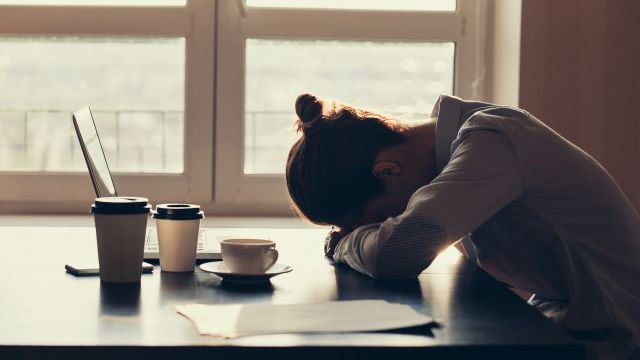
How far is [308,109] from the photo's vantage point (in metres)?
1.47

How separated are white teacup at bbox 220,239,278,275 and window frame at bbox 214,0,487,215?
1324 millimetres

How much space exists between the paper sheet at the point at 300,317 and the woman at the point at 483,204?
0.25 m

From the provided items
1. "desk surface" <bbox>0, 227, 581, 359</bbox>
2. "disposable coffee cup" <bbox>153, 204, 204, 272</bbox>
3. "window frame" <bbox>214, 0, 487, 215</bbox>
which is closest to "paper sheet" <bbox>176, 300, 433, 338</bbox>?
"desk surface" <bbox>0, 227, 581, 359</bbox>

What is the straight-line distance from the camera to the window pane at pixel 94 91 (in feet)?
8.54

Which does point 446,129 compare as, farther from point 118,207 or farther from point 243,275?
point 118,207

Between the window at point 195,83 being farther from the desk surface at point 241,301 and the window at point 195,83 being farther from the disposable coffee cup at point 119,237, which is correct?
the disposable coffee cup at point 119,237

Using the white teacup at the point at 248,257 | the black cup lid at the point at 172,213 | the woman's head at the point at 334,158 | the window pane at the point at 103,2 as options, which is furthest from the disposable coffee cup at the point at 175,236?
the window pane at the point at 103,2

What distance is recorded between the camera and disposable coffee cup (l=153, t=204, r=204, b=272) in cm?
136

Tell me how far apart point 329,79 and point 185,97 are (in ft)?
1.44

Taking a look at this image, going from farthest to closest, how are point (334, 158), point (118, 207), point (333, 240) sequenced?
1. point (333, 240)
2. point (334, 158)
3. point (118, 207)

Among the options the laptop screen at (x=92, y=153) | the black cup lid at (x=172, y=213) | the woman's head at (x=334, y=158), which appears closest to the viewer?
the black cup lid at (x=172, y=213)

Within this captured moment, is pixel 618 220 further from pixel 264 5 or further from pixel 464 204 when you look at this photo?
pixel 264 5

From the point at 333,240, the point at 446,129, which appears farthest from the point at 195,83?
the point at 446,129

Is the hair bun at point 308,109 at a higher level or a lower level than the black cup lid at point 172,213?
higher
